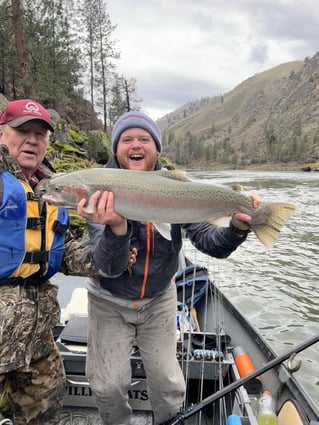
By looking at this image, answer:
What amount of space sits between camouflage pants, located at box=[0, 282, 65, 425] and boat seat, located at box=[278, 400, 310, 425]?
6.85 ft

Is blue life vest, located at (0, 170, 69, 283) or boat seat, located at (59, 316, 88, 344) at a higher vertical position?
blue life vest, located at (0, 170, 69, 283)

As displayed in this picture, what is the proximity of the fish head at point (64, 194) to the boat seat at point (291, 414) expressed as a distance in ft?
8.75

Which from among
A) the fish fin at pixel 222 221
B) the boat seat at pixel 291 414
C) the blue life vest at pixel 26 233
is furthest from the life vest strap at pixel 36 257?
the boat seat at pixel 291 414

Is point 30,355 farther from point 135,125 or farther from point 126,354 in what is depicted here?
point 135,125

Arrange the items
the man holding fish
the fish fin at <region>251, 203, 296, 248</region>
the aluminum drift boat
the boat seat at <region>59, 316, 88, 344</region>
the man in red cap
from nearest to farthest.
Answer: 1. the man in red cap
2. the fish fin at <region>251, 203, 296, 248</region>
3. the man holding fish
4. the aluminum drift boat
5. the boat seat at <region>59, 316, 88, 344</region>

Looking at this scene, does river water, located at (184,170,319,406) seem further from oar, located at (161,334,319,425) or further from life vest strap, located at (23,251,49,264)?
life vest strap, located at (23,251,49,264)

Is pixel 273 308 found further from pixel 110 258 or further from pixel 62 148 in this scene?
pixel 62 148

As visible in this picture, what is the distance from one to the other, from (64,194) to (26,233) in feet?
1.77

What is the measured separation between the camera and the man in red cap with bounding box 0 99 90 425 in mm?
2885

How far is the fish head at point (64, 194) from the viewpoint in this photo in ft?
9.21

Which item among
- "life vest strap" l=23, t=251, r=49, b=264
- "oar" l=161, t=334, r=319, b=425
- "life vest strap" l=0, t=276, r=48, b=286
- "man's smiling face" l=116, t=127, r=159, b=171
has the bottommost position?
"oar" l=161, t=334, r=319, b=425

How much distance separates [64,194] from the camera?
2828 millimetres

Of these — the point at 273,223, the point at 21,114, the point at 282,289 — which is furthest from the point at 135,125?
the point at 282,289

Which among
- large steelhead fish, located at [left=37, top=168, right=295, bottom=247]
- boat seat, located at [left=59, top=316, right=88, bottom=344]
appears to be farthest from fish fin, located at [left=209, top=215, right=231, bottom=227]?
boat seat, located at [left=59, top=316, right=88, bottom=344]
